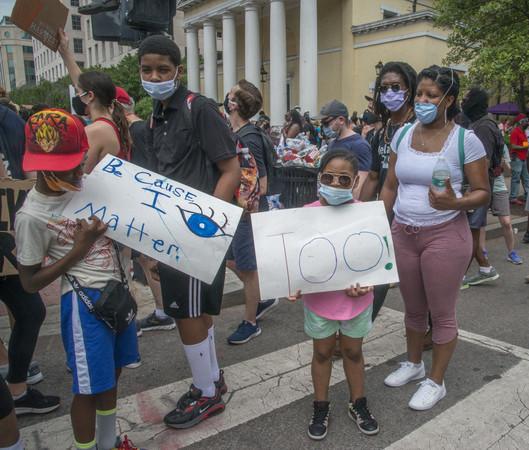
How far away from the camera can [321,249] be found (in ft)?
8.13

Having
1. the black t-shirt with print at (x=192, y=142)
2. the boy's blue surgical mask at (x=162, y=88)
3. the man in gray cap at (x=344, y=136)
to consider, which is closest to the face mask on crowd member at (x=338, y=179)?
the black t-shirt with print at (x=192, y=142)

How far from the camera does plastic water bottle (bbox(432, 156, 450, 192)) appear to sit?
8.30 ft

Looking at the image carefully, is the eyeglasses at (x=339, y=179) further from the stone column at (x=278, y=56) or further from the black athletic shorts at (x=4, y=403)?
the stone column at (x=278, y=56)

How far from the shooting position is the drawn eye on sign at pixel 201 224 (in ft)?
7.57

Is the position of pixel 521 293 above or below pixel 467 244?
below

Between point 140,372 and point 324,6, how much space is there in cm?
3443

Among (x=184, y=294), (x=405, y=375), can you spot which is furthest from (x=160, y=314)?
(x=405, y=375)

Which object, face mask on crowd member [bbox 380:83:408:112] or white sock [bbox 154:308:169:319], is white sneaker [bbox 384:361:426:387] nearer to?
face mask on crowd member [bbox 380:83:408:112]

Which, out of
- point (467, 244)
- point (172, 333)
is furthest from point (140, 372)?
point (467, 244)

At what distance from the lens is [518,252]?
686 centimetres

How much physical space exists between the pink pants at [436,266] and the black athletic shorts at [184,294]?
1.20 m

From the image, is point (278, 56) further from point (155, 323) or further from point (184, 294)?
point (184, 294)

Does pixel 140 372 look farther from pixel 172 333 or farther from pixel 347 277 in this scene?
pixel 347 277

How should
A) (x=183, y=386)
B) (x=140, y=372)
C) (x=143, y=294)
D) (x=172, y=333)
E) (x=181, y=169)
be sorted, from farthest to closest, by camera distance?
(x=143, y=294) < (x=172, y=333) < (x=140, y=372) < (x=183, y=386) < (x=181, y=169)
